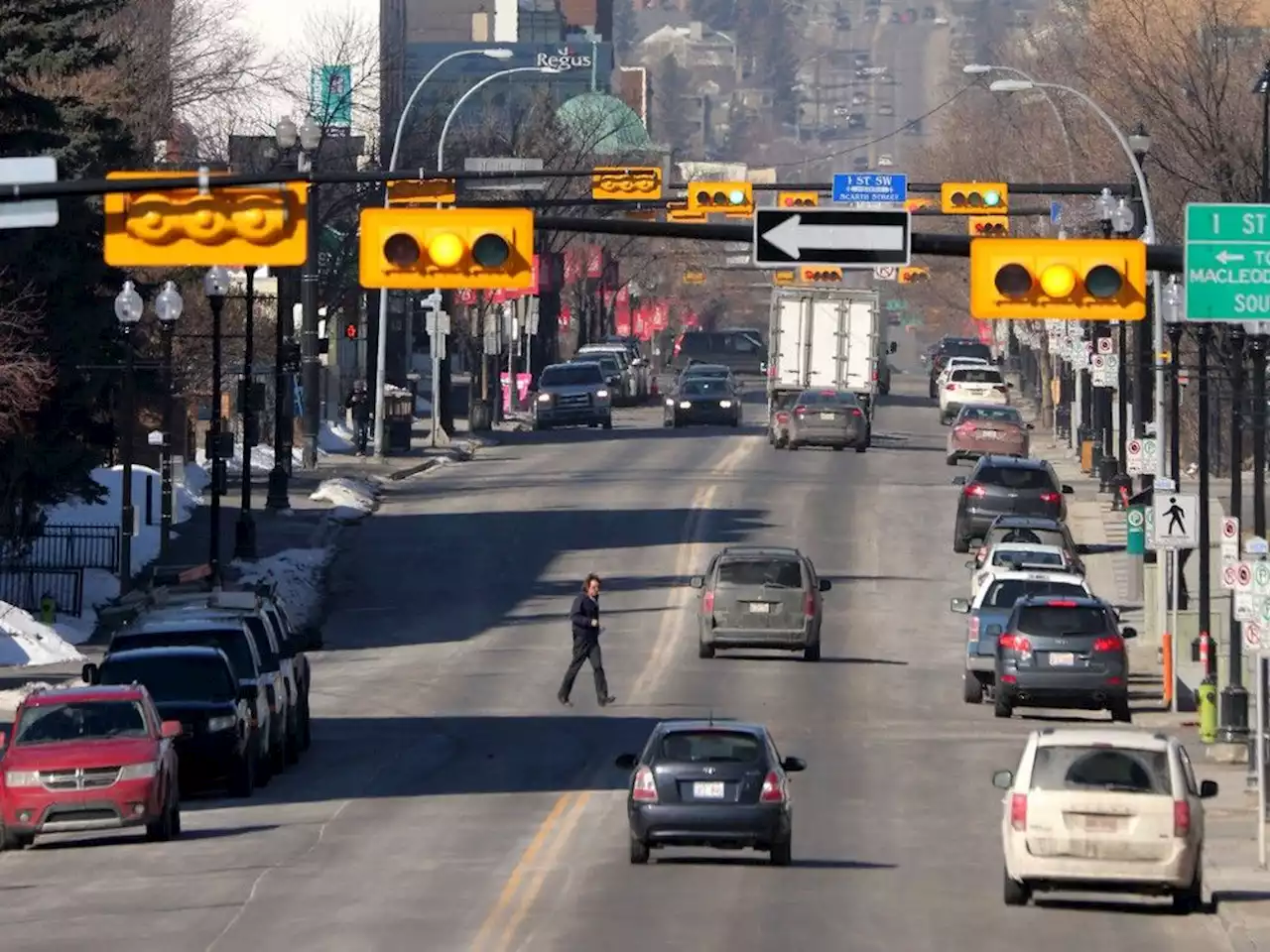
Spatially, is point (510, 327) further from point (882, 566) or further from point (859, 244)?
point (859, 244)

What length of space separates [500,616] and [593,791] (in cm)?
1866

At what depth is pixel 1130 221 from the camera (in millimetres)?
42438

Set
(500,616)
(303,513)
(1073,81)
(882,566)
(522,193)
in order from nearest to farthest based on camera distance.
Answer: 1. (500,616)
2. (882,566)
3. (303,513)
4. (522,193)
5. (1073,81)

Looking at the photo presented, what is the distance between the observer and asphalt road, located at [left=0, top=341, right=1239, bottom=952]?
68.6 ft

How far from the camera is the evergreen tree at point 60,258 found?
4238 centimetres

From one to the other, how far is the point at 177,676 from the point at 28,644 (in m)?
12.9

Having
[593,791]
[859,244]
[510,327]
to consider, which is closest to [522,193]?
[510,327]

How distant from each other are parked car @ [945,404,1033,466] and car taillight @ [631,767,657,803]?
1742 inches

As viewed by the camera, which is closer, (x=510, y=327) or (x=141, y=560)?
(x=141, y=560)

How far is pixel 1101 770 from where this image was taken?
22000mm

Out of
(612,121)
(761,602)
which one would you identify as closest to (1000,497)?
(761,602)

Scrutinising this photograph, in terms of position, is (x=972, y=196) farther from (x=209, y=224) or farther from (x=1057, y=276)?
(x=209, y=224)

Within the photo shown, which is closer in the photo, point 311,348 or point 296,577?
point 296,577

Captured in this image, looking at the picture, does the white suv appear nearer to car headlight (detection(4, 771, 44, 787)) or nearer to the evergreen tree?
car headlight (detection(4, 771, 44, 787))
